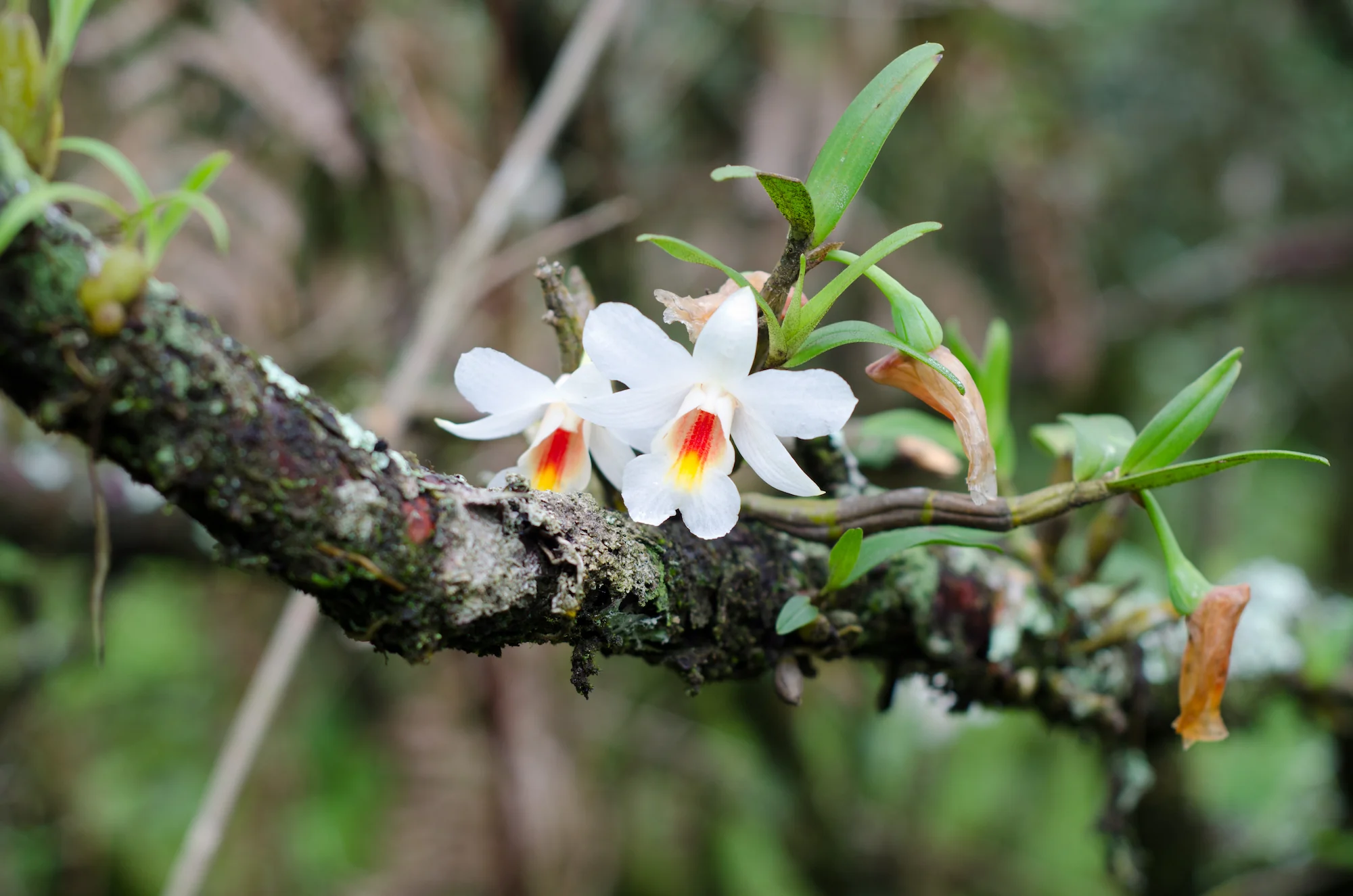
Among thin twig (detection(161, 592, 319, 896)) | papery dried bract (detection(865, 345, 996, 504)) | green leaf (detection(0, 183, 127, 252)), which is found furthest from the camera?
thin twig (detection(161, 592, 319, 896))

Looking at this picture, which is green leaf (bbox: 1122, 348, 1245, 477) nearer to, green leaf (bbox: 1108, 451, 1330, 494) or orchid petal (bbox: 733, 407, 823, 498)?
green leaf (bbox: 1108, 451, 1330, 494)

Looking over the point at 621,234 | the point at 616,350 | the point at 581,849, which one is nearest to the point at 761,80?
the point at 621,234

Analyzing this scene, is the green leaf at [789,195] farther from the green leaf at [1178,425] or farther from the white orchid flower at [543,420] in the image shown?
the green leaf at [1178,425]

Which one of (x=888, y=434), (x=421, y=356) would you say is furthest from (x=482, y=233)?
(x=888, y=434)

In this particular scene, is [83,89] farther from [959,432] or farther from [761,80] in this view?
[959,432]

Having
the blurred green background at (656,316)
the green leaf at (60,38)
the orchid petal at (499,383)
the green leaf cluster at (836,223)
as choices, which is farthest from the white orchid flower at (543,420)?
the blurred green background at (656,316)

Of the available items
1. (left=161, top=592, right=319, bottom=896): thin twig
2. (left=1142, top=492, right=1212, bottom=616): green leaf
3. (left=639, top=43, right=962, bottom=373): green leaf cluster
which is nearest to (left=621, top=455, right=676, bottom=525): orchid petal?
(left=639, top=43, right=962, bottom=373): green leaf cluster
